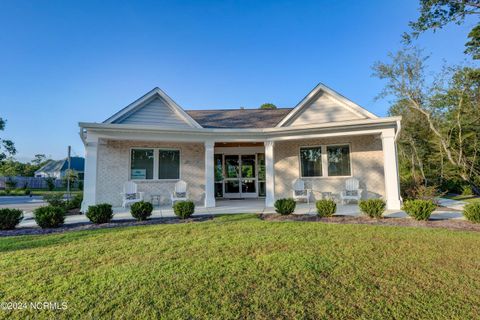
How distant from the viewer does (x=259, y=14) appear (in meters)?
10.2

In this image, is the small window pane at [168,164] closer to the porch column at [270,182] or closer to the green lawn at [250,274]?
the porch column at [270,182]

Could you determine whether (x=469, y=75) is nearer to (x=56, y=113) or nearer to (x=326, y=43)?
(x=326, y=43)

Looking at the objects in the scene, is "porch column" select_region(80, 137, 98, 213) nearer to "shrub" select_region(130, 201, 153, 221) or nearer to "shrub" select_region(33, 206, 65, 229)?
"shrub" select_region(33, 206, 65, 229)

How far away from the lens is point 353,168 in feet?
31.0

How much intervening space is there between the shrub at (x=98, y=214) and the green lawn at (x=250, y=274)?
1.14 metres

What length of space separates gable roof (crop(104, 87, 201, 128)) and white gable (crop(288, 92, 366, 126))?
181 inches

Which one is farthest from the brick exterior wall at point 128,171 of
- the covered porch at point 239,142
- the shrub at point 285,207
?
the shrub at point 285,207

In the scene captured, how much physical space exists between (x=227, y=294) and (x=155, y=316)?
76 centimetres

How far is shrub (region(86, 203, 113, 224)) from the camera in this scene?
19.8 feet

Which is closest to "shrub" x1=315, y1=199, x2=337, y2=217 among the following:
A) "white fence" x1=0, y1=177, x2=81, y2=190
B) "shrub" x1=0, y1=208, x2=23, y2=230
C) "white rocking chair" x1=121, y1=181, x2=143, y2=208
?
"white rocking chair" x1=121, y1=181, x2=143, y2=208

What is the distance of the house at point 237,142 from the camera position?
8539 millimetres

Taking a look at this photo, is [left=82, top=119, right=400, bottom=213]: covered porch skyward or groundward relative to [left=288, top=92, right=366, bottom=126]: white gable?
groundward

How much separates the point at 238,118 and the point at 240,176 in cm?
306

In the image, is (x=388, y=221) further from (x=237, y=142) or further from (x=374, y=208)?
(x=237, y=142)
